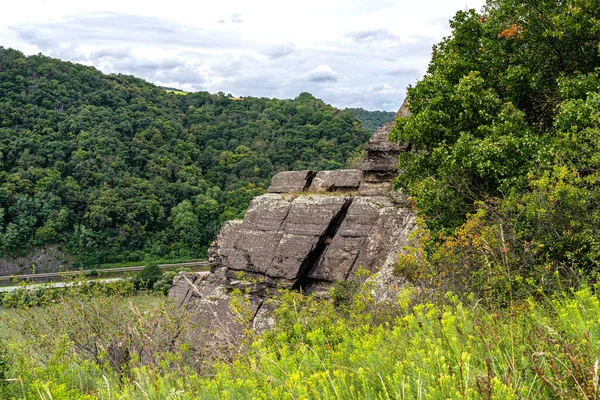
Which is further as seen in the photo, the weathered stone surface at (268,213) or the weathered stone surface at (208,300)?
the weathered stone surface at (268,213)

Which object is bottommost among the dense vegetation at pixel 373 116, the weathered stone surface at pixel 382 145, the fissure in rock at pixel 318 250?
the fissure in rock at pixel 318 250

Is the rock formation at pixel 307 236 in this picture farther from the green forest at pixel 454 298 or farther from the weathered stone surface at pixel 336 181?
the green forest at pixel 454 298

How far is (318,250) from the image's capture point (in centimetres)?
1381

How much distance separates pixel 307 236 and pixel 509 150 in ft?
22.0

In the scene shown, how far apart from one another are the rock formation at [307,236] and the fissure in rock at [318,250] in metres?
0.03

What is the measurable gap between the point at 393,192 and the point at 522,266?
7.60m

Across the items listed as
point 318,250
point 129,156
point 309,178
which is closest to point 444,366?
point 318,250

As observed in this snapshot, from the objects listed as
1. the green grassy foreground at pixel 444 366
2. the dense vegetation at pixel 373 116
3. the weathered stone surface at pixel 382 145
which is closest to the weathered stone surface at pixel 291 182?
the weathered stone surface at pixel 382 145

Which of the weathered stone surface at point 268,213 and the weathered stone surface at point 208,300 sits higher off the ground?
the weathered stone surface at point 268,213

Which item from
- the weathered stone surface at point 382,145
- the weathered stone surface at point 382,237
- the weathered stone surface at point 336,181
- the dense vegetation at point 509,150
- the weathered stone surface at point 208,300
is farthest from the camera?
the weathered stone surface at point 336,181

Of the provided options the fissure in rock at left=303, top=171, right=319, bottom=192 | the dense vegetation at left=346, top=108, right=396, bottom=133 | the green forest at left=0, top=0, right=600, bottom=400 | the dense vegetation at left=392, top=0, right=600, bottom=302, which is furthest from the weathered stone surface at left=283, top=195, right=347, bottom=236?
the dense vegetation at left=346, top=108, right=396, bottom=133

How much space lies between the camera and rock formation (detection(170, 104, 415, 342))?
13125mm

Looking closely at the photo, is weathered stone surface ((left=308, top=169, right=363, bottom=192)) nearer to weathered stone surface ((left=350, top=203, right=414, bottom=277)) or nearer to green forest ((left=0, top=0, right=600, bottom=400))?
weathered stone surface ((left=350, top=203, right=414, bottom=277))

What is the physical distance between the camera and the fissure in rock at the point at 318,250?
13.7m
